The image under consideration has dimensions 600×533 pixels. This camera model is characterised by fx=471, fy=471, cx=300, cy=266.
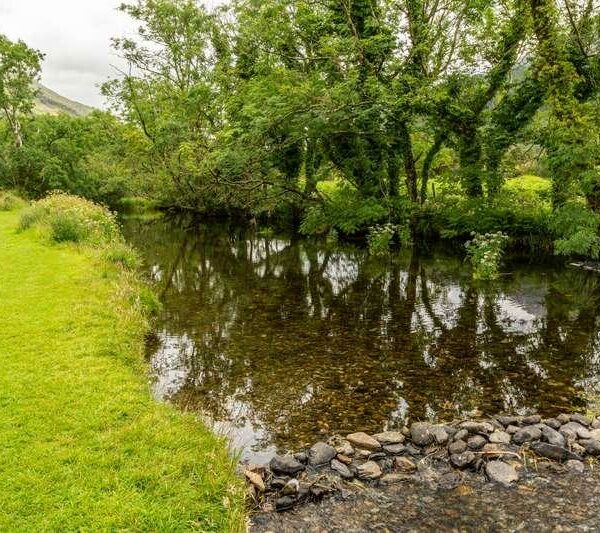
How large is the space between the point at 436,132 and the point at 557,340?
15.2 metres

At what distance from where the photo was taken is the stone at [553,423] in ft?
23.1

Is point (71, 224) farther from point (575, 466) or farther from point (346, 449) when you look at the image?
point (575, 466)

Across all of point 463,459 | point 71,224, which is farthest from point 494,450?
point 71,224

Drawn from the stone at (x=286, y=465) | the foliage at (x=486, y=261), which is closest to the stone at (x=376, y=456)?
the stone at (x=286, y=465)

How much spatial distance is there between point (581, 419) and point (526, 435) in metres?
1.25

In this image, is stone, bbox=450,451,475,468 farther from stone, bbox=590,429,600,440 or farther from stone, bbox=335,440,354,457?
stone, bbox=590,429,600,440

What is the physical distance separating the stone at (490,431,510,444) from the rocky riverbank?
0.01 m

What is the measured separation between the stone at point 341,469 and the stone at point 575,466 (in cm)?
287

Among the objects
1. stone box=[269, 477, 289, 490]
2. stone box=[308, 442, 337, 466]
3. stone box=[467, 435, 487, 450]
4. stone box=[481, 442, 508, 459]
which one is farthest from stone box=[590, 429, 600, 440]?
stone box=[269, 477, 289, 490]

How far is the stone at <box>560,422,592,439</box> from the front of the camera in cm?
679

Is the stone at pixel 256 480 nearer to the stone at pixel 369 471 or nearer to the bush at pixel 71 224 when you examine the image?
the stone at pixel 369 471

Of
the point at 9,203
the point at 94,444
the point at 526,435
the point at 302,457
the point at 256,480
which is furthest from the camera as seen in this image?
the point at 9,203

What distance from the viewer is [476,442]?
6.62m

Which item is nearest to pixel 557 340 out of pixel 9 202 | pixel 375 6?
pixel 375 6
